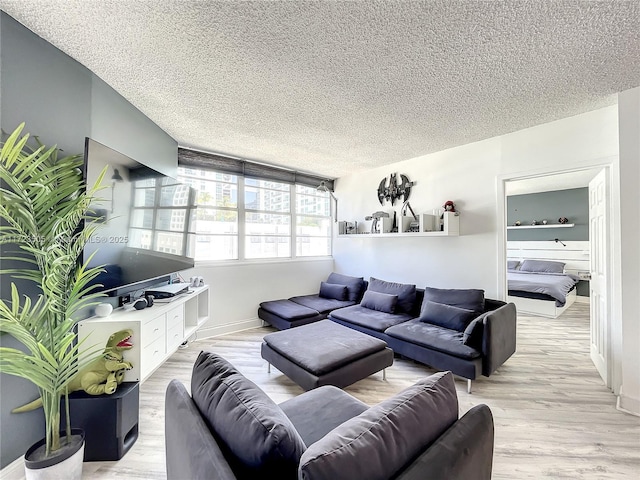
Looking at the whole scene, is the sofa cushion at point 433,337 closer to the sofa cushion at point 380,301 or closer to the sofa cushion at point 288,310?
the sofa cushion at point 380,301

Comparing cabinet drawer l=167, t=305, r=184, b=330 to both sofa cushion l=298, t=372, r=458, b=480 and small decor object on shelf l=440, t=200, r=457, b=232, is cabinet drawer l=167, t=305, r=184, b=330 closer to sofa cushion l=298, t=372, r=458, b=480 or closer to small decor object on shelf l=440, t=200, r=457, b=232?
sofa cushion l=298, t=372, r=458, b=480

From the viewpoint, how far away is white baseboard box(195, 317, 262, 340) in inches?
133

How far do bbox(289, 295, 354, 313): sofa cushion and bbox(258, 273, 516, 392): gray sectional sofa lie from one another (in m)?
0.11

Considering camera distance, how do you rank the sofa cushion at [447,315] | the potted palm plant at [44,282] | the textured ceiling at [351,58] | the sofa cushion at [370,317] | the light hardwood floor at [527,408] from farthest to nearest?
the sofa cushion at [370,317] → the sofa cushion at [447,315] → the light hardwood floor at [527,408] → the textured ceiling at [351,58] → the potted palm plant at [44,282]

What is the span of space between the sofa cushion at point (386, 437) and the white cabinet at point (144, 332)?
59.0 inches

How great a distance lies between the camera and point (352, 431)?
29.4 inches

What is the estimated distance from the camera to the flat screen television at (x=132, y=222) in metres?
1.72

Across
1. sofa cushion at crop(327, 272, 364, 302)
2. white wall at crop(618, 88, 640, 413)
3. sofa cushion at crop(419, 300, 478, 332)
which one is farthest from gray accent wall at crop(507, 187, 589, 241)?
sofa cushion at crop(419, 300, 478, 332)

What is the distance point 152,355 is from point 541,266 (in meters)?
7.18

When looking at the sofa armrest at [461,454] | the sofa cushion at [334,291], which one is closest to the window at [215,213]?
the sofa cushion at [334,291]

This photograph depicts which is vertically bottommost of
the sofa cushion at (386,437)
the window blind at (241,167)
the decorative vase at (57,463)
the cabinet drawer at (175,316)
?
the decorative vase at (57,463)

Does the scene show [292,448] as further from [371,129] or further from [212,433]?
[371,129]

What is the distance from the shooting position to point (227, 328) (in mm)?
3598

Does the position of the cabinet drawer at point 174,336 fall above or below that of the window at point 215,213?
below
